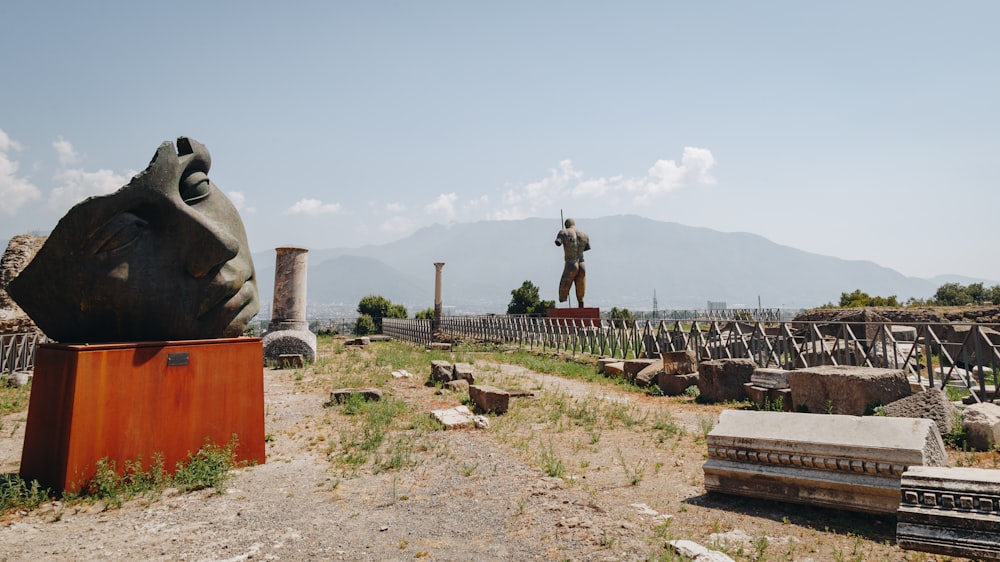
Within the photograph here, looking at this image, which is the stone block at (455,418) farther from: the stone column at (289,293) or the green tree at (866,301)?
the green tree at (866,301)

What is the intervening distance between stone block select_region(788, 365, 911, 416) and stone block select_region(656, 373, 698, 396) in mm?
2512

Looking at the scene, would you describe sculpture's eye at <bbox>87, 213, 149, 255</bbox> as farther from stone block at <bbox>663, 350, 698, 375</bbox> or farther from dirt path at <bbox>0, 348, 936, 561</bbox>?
stone block at <bbox>663, 350, 698, 375</bbox>

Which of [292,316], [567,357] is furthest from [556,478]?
[292,316]

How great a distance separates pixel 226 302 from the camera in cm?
642

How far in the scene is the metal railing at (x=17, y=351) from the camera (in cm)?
1290

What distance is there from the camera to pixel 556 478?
18.0 feet

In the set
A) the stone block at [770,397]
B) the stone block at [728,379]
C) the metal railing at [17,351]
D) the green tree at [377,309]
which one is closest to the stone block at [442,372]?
the stone block at [728,379]

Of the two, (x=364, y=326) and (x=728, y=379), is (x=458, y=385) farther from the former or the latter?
(x=364, y=326)

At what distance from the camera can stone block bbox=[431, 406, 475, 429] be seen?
25.7 ft

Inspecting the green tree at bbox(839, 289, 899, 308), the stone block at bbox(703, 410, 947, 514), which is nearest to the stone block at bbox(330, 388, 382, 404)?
the stone block at bbox(703, 410, 947, 514)

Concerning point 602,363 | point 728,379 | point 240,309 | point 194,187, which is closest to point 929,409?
point 728,379

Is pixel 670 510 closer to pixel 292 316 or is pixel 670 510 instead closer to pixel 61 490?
pixel 61 490

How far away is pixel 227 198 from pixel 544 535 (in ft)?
18.4

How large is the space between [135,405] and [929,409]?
8812 millimetres
